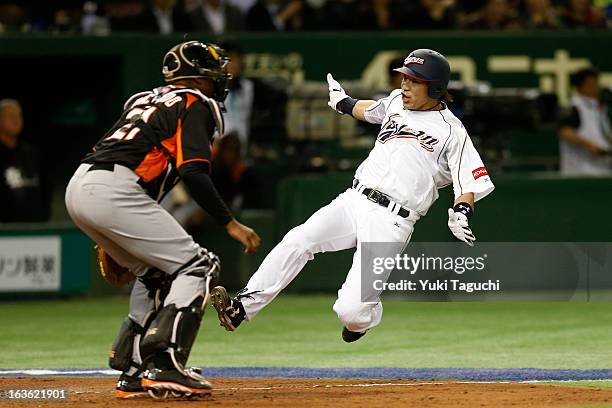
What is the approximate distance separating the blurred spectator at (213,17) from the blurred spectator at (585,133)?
13.1 ft

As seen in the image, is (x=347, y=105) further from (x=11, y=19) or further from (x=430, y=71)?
(x=11, y=19)

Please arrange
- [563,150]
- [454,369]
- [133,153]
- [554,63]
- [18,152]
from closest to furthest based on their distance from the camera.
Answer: [133,153] < [454,369] < [18,152] < [563,150] < [554,63]

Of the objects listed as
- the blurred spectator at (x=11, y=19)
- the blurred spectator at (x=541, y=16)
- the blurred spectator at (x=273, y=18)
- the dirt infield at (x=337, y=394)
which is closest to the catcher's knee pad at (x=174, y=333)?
the dirt infield at (x=337, y=394)

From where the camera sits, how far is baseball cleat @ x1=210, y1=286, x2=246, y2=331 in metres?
7.63

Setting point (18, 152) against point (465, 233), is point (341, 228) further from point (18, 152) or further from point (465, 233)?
point (18, 152)

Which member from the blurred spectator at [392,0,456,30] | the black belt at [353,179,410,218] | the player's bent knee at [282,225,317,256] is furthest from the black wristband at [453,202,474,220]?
the blurred spectator at [392,0,456,30]

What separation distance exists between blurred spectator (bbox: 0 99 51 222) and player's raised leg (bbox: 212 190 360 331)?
5855 mm

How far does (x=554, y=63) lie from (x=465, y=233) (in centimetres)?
827

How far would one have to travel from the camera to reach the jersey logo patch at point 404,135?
7.94m

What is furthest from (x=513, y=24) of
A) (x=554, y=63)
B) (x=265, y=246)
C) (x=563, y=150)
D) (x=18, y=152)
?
(x=18, y=152)

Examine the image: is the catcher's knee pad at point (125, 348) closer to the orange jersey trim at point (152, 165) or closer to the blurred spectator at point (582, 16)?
the orange jersey trim at point (152, 165)

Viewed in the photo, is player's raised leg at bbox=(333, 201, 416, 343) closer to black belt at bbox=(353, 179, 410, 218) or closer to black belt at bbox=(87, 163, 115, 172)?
black belt at bbox=(353, 179, 410, 218)

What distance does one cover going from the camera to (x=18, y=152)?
1319 centimetres

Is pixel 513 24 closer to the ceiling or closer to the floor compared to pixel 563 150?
closer to the ceiling
